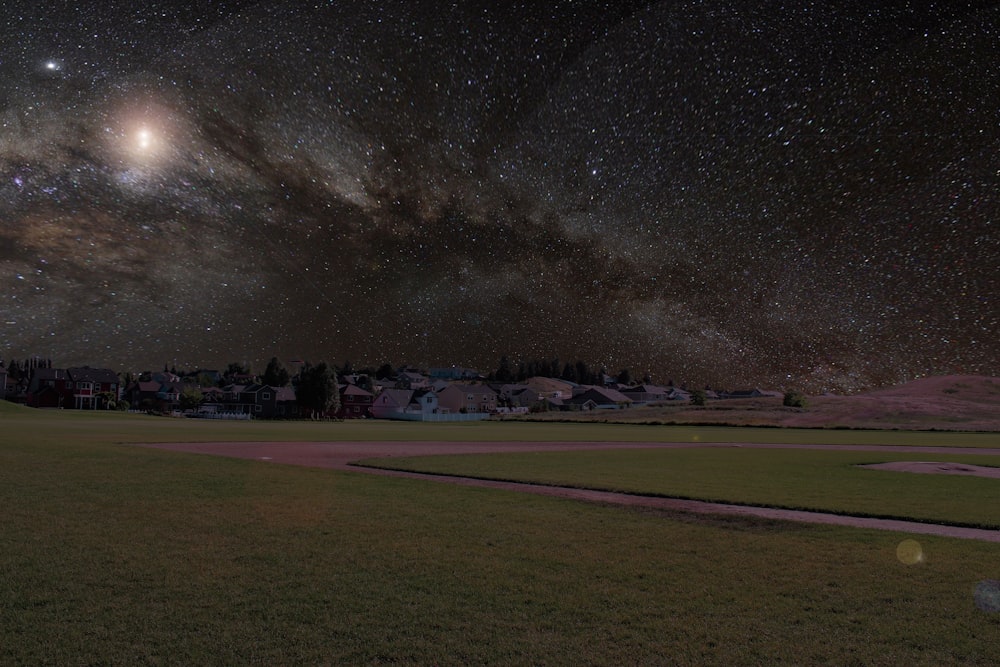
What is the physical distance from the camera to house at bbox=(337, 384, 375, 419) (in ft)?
471

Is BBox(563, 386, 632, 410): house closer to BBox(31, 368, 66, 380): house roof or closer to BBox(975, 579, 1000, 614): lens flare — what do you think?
BBox(31, 368, 66, 380): house roof

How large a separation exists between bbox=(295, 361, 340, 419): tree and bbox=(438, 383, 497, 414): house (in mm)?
39167

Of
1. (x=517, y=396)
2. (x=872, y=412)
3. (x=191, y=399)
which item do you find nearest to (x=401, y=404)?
(x=191, y=399)

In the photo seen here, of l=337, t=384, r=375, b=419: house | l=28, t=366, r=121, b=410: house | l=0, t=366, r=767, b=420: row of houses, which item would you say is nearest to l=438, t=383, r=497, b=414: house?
l=0, t=366, r=767, b=420: row of houses

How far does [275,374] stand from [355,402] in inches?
1537

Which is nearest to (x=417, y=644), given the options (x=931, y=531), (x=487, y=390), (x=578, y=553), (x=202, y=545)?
(x=578, y=553)

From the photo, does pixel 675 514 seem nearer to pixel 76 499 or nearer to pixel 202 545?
pixel 202 545

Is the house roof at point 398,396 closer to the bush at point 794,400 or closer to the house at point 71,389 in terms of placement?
the house at point 71,389

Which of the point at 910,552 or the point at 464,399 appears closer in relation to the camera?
the point at 910,552

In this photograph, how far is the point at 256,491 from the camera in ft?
63.5

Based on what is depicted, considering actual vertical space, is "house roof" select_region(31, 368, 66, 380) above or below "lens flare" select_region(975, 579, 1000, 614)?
above

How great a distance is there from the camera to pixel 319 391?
12800 centimetres

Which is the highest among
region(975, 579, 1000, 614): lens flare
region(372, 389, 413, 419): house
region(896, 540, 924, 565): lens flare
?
region(975, 579, 1000, 614): lens flare

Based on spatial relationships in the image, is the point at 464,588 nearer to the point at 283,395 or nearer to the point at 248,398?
the point at 283,395
